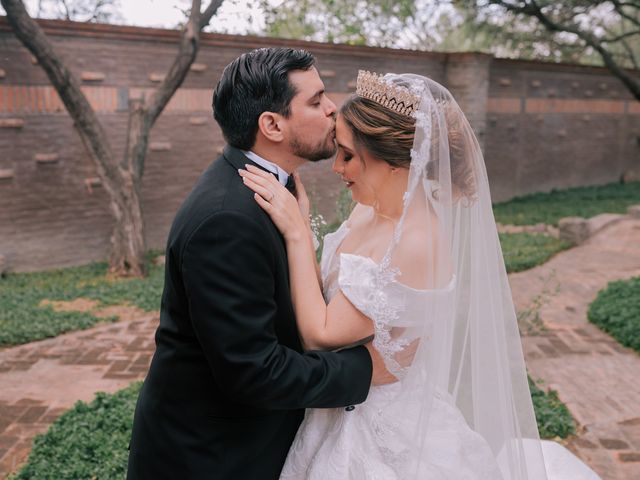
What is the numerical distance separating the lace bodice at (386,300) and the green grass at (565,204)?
10.7 m

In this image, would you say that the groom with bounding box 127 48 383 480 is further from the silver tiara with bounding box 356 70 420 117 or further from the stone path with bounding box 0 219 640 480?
the stone path with bounding box 0 219 640 480

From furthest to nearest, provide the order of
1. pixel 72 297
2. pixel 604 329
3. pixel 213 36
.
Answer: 1. pixel 213 36
2. pixel 72 297
3. pixel 604 329

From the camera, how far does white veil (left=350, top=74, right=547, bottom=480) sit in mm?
2057

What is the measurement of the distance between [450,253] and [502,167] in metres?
13.3

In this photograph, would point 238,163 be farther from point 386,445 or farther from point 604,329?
point 604,329

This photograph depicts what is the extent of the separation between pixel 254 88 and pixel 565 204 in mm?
13593

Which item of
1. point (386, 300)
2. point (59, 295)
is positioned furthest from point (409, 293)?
point (59, 295)

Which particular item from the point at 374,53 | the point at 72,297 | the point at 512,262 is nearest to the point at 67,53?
the point at 72,297

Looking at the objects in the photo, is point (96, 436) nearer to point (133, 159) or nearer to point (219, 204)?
point (219, 204)

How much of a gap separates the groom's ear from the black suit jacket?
10cm

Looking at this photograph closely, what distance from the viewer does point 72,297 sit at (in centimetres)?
729

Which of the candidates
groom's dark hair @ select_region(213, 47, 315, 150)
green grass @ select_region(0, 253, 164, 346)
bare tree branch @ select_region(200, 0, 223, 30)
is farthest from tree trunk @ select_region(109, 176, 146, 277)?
groom's dark hair @ select_region(213, 47, 315, 150)

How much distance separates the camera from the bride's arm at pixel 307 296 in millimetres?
1906

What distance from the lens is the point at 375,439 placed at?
7.03 ft
